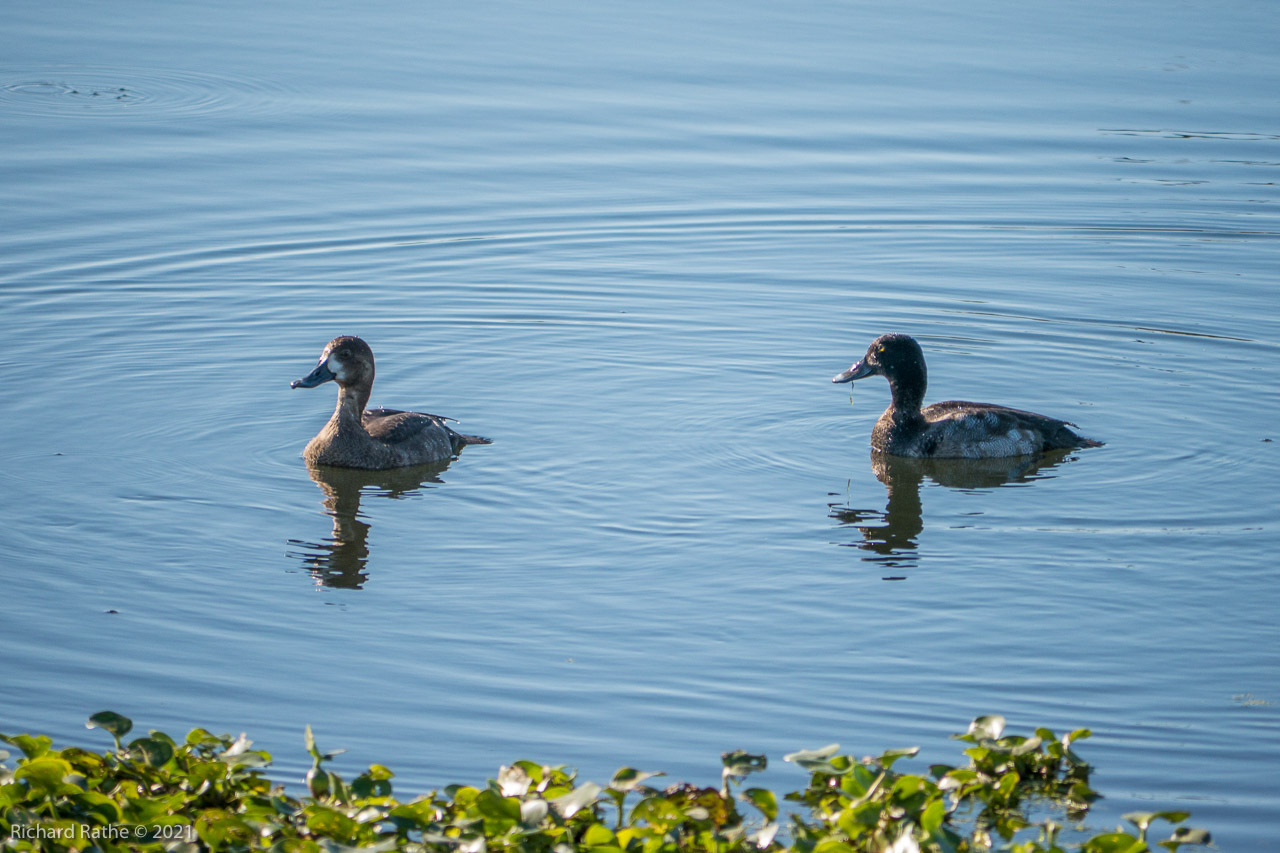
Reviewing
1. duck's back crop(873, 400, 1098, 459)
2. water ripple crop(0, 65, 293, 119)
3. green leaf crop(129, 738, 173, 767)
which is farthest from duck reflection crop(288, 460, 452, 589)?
water ripple crop(0, 65, 293, 119)

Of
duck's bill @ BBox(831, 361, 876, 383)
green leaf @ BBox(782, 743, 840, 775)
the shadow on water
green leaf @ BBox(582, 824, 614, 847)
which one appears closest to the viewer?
green leaf @ BBox(582, 824, 614, 847)

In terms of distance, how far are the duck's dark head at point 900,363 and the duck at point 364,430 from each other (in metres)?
3.18

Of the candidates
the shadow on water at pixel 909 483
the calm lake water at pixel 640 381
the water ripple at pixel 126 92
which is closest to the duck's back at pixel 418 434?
the calm lake water at pixel 640 381

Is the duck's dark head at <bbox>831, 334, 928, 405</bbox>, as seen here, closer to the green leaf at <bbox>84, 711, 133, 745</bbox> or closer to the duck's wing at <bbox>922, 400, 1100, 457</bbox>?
the duck's wing at <bbox>922, 400, 1100, 457</bbox>

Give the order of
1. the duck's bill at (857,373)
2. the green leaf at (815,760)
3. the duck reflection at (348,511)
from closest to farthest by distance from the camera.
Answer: the green leaf at (815,760) < the duck reflection at (348,511) < the duck's bill at (857,373)

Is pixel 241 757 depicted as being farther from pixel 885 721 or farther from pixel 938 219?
pixel 938 219

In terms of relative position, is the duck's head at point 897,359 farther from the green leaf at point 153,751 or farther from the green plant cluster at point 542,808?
the green leaf at point 153,751

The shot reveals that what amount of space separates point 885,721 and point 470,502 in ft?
14.0

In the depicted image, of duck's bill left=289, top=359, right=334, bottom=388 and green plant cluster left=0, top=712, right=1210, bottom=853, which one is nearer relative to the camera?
green plant cluster left=0, top=712, right=1210, bottom=853

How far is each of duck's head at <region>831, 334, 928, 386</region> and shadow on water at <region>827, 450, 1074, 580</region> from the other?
632 mm

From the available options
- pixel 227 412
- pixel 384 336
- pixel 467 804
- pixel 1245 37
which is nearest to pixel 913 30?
pixel 1245 37

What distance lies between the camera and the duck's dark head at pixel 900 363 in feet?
40.4

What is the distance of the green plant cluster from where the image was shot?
238 inches

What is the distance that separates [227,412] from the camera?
42.0 feet
